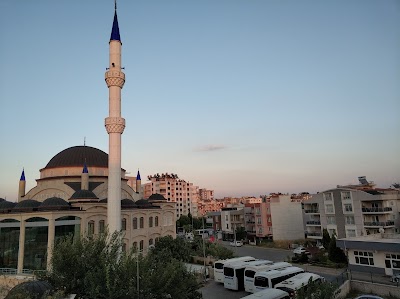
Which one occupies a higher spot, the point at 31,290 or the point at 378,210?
the point at 378,210

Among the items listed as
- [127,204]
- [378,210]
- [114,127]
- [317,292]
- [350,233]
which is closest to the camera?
[317,292]

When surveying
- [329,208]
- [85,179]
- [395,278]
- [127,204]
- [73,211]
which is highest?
[85,179]

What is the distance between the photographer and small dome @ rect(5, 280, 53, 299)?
13.7 meters

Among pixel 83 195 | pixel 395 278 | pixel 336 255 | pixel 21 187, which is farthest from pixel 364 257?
pixel 21 187

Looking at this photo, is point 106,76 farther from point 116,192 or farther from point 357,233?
point 357,233

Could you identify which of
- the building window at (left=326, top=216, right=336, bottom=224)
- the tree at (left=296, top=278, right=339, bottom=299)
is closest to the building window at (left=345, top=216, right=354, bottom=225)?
the building window at (left=326, top=216, right=336, bottom=224)

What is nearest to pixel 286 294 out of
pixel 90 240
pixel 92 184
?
pixel 90 240

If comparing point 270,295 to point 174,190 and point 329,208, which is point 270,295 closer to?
point 329,208

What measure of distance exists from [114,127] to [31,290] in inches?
743

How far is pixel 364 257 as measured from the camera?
26.0 metres

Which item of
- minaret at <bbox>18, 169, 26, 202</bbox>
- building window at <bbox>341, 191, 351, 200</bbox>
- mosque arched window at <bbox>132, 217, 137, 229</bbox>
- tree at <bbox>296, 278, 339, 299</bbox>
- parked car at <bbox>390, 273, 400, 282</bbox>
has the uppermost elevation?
minaret at <bbox>18, 169, 26, 202</bbox>

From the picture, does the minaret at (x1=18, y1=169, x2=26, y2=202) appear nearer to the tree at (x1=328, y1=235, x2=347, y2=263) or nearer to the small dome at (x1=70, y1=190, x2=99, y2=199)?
the small dome at (x1=70, y1=190, x2=99, y2=199)

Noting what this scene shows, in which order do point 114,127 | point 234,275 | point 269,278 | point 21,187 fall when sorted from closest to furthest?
point 269,278, point 234,275, point 114,127, point 21,187

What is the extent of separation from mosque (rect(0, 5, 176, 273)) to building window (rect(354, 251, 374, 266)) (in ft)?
59.8
